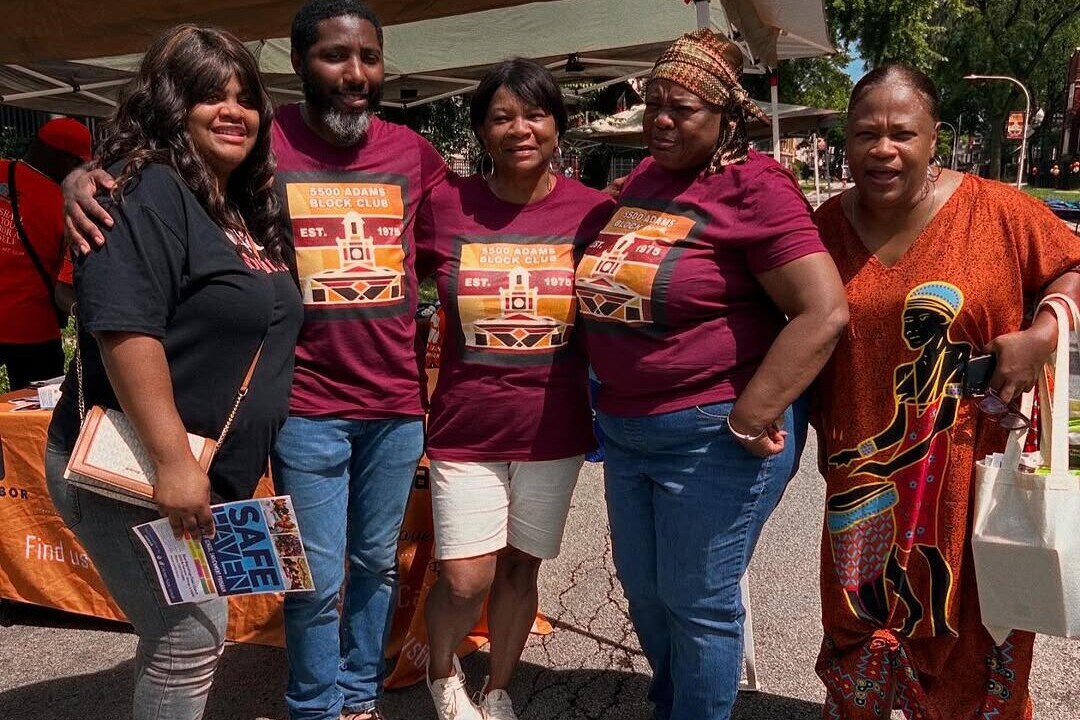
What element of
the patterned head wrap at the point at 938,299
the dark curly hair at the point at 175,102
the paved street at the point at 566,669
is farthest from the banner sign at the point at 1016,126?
the dark curly hair at the point at 175,102

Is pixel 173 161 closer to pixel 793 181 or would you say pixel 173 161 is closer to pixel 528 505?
pixel 528 505

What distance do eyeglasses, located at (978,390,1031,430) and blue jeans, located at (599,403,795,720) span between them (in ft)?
1.41

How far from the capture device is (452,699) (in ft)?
7.98

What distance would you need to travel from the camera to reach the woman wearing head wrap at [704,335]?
191cm

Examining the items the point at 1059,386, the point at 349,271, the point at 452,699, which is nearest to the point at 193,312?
the point at 349,271

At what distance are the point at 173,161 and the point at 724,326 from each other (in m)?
1.24

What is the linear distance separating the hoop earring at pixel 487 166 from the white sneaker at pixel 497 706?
1499 mm

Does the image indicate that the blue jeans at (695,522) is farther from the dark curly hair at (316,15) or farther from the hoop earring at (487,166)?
the dark curly hair at (316,15)

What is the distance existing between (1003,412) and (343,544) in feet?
5.44

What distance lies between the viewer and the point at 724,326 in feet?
6.53

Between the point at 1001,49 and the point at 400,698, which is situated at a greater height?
the point at 1001,49

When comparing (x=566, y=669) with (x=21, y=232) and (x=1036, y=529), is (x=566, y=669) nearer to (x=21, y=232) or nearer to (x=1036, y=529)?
(x=1036, y=529)

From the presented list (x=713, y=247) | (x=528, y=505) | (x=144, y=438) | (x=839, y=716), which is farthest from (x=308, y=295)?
(x=839, y=716)

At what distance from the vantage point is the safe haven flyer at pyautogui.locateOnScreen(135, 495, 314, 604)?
67.1 inches
